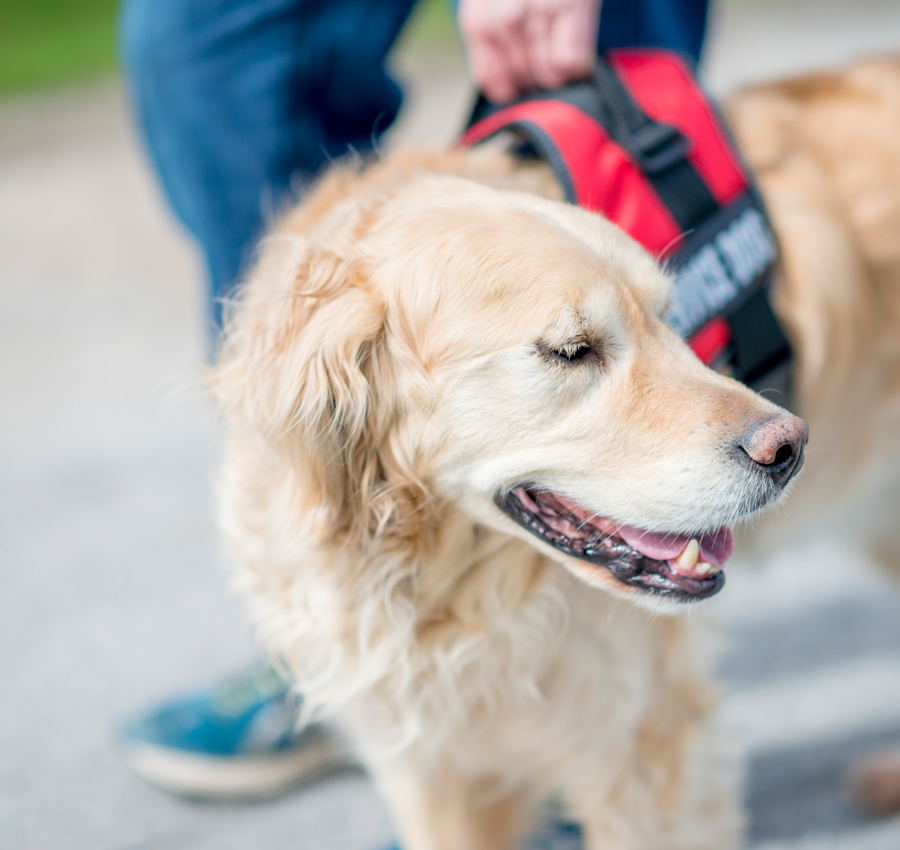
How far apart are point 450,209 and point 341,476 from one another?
0.46 metres

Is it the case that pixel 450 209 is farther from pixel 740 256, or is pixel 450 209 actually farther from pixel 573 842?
pixel 573 842

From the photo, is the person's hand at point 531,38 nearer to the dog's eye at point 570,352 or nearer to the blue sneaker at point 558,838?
the dog's eye at point 570,352

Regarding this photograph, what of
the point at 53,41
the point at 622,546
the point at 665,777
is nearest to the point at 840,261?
the point at 622,546

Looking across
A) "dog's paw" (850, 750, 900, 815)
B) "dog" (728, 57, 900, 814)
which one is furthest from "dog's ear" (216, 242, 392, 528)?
"dog's paw" (850, 750, 900, 815)

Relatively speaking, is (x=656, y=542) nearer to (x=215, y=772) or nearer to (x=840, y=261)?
(x=840, y=261)

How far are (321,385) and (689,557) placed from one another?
0.62 m

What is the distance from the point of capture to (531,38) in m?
1.93

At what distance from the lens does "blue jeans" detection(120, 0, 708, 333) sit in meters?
1.95

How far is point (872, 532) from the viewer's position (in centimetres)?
242

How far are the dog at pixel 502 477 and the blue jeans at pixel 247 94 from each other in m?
0.24

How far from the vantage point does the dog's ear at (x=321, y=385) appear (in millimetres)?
1452

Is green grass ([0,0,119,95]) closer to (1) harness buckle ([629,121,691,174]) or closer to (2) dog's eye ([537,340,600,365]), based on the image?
(1) harness buckle ([629,121,691,174])

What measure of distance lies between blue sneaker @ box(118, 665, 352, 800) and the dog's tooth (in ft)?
3.80

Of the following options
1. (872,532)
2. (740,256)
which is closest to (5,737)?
(740,256)
